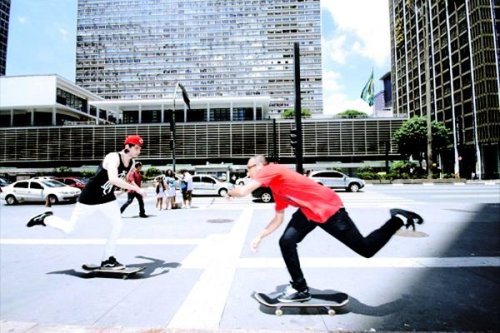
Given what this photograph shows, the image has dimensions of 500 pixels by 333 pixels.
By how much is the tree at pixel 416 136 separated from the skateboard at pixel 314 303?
46.8 meters

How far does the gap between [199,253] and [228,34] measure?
427 ft

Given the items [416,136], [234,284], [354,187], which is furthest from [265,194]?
[416,136]

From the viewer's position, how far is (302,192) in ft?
10.9

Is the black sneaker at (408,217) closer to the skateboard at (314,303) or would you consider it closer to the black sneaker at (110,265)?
the skateboard at (314,303)

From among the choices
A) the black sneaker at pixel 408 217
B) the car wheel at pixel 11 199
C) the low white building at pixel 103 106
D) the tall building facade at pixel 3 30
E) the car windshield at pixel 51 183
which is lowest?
the car wheel at pixel 11 199

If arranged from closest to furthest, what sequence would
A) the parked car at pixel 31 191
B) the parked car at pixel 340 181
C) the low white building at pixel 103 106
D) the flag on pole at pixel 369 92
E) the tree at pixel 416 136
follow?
the parked car at pixel 31 191
the parked car at pixel 340 181
the tree at pixel 416 136
the flag on pole at pixel 369 92
the low white building at pixel 103 106

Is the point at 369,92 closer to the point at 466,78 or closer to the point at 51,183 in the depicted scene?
the point at 466,78

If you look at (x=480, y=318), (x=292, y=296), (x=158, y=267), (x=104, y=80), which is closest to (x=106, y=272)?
(x=158, y=267)

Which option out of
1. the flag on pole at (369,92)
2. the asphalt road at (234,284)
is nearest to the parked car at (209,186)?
the asphalt road at (234,284)

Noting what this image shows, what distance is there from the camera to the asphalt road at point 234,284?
125 inches

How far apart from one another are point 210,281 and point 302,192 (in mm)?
2061

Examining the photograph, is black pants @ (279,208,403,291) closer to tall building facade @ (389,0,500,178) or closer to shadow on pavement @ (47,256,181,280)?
shadow on pavement @ (47,256,181,280)

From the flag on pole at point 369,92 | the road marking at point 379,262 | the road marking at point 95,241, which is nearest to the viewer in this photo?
the road marking at point 379,262

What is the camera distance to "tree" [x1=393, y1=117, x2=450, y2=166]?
146ft
